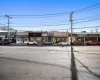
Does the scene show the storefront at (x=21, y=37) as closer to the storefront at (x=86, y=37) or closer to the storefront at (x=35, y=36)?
the storefront at (x=35, y=36)

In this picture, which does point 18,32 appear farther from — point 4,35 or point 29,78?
point 29,78

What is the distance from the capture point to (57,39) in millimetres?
67375

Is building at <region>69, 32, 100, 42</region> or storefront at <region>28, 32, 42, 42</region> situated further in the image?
storefront at <region>28, 32, 42, 42</region>

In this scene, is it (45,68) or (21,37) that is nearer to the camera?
(45,68)

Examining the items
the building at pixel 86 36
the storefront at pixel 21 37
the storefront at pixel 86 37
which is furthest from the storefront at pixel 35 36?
the storefront at pixel 86 37

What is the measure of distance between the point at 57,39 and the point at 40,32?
7177 millimetres

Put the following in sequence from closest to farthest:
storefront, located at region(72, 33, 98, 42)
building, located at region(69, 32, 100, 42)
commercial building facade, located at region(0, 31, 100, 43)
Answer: building, located at region(69, 32, 100, 42), storefront, located at region(72, 33, 98, 42), commercial building facade, located at region(0, 31, 100, 43)

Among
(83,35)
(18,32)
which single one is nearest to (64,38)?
(83,35)

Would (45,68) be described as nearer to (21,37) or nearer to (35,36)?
(35,36)

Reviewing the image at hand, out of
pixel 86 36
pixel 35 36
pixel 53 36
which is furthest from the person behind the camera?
pixel 35 36

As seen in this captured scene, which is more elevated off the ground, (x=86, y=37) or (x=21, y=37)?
(x=21, y=37)

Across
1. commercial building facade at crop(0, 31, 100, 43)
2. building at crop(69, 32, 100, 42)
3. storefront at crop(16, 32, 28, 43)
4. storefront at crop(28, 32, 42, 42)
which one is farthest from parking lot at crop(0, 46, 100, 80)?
storefront at crop(16, 32, 28, 43)

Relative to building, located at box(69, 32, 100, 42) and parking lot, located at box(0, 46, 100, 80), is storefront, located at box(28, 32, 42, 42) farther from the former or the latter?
parking lot, located at box(0, 46, 100, 80)

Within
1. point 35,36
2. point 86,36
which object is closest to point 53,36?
point 35,36
